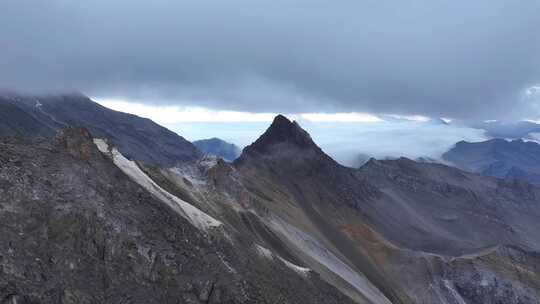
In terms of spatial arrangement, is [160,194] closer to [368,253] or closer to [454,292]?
[368,253]

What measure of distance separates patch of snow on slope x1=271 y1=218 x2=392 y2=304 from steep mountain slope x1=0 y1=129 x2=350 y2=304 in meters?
44.6

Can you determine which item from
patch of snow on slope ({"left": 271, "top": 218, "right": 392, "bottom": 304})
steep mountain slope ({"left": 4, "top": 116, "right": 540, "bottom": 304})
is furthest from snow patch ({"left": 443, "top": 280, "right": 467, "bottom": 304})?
patch of snow on slope ({"left": 271, "top": 218, "right": 392, "bottom": 304})

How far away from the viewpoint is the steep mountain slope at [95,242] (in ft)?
152

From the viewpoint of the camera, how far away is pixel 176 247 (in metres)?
56.9

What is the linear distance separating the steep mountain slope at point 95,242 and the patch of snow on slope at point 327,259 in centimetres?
4457

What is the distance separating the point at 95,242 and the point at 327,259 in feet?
233

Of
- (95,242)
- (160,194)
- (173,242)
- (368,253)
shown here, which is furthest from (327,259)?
(95,242)

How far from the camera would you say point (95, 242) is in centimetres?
5150

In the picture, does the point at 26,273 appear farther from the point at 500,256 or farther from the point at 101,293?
the point at 500,256

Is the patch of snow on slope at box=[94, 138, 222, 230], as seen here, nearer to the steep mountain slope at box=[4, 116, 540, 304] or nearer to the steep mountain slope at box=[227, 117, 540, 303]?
the steep mountain slope at box=[4, 116, 540, 304]

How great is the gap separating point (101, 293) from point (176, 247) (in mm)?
10458

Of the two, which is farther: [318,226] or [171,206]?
[318,226]

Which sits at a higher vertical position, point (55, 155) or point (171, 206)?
A: point (55, 155)

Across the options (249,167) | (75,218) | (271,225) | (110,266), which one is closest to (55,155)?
(75,218)
